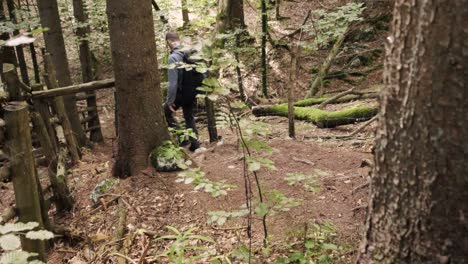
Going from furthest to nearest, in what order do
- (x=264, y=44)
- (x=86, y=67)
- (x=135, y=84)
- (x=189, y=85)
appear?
(x=264, y=44) → (x=86, y=67) → (x=189, y=85) → (x=135, y=84)

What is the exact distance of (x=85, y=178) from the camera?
569 centimetres

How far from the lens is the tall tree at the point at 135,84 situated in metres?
4.72

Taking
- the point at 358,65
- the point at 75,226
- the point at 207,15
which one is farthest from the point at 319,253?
the point at 207,15

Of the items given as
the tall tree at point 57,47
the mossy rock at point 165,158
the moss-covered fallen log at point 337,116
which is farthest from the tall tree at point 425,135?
the tall tree at point 57,47

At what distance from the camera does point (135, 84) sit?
4.84 meters

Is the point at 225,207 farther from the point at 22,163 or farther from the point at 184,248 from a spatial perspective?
the point at 22,163

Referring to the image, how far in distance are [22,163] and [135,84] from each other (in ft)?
5.68

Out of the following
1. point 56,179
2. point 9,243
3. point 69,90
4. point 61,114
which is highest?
point 69,90

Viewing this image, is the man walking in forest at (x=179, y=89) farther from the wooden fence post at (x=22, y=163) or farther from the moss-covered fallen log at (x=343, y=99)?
the moss-covered fallen log at (x=343, y=99)

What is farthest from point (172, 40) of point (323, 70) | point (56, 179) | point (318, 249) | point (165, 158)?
point (323, 70)

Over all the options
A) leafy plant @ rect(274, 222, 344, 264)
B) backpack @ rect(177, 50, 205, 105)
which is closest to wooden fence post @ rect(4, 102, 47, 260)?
leafy plant @ rect(274, 222, 344, 264)

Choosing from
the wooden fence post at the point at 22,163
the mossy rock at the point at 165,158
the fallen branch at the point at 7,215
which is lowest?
the mossy rock at the point at 165,158

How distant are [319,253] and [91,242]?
7.31 ft

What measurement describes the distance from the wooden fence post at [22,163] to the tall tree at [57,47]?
4.73 meters
